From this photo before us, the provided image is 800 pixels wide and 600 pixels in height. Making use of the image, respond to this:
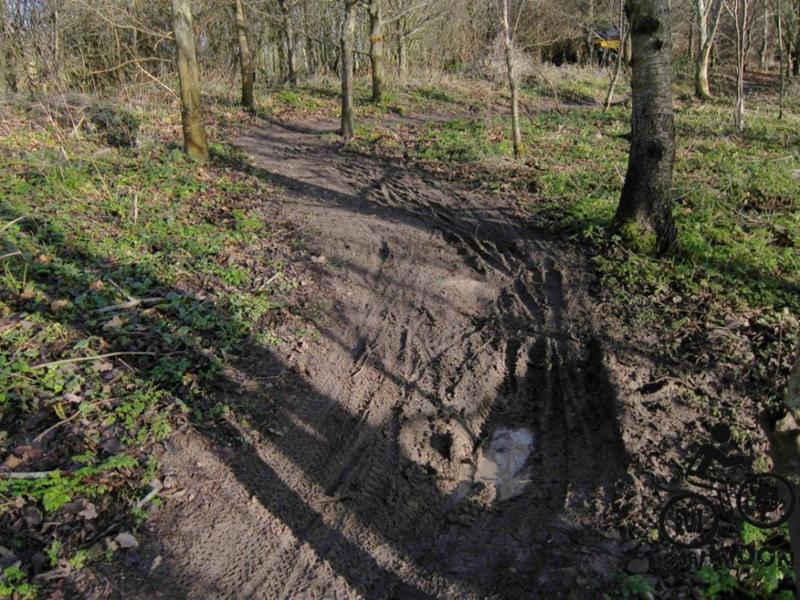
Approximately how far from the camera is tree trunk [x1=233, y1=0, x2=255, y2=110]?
15195mm

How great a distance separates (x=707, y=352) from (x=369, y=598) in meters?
3.66

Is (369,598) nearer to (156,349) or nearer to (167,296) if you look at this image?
(156,349)

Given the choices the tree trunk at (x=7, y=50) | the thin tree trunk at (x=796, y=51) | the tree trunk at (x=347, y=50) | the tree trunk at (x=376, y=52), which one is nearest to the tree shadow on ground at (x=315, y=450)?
the tree trunk at (x=347, y=50)

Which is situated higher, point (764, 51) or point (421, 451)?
point (764, 51)

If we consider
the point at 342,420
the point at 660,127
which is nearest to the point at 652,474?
the point at 342,420

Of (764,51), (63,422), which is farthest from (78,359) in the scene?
(764,51)

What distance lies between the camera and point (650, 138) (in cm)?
648

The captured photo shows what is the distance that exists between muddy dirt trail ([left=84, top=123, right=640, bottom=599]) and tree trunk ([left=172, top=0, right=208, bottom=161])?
434cm

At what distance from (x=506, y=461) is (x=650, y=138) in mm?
4162

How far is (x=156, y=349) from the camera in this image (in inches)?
208

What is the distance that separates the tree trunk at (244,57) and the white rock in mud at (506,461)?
1381 cm

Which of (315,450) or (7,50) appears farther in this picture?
(7,50)

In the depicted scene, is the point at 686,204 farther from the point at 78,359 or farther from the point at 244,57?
the point at 244,57

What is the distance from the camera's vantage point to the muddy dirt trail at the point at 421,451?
11.3 ft
